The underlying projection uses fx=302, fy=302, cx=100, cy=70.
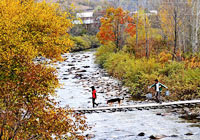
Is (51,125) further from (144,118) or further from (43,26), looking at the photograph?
(43,26)

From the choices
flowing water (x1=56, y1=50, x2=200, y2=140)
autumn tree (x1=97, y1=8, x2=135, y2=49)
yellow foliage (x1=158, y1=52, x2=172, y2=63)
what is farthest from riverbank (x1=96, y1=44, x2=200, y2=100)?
autumn tree (x1=97, y1=8, x2=135, y2=49)

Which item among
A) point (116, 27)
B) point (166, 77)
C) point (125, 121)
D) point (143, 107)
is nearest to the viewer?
point (125, 121)

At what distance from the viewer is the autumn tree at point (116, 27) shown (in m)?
41.2

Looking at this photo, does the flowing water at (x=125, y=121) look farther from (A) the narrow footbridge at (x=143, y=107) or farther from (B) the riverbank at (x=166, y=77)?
(B) the riverbank at (x=166, y=77)

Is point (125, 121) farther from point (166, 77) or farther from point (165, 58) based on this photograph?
point (165, 58)

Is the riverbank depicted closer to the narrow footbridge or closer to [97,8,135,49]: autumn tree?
the narrow footbridge

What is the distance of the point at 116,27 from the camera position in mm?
42156

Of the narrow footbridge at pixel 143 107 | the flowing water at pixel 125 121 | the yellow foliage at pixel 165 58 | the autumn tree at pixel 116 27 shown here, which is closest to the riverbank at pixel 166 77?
the yellow foliage at pixel 165 58

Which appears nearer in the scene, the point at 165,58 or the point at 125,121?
the point at 125,121

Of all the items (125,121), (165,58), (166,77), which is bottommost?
(125,121)

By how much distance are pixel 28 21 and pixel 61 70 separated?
18719 mm

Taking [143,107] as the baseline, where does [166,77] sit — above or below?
above

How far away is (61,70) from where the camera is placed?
125ft

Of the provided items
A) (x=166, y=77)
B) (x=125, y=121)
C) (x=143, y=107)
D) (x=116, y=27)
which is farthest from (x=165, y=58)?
(x=116, y=27)
